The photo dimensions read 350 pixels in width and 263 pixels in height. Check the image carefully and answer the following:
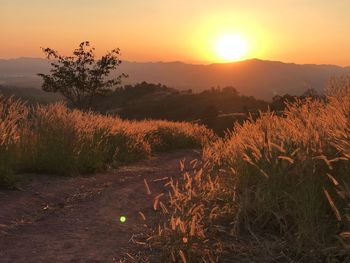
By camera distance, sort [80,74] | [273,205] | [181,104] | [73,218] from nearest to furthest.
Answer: [273,205] < [73,218] < [80,74] < [181,104]

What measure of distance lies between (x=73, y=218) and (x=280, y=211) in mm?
3284

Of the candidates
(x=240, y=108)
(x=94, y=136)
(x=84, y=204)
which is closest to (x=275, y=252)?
(x=84, y=204)

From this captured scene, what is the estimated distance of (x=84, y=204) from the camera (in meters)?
8.53

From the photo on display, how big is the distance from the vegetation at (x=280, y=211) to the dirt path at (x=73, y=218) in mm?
881

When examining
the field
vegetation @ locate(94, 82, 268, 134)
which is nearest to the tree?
vegetation @ locate(94, 82, 268, 134)

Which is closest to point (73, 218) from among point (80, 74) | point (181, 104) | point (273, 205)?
point (273, 205)

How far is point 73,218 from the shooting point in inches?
294

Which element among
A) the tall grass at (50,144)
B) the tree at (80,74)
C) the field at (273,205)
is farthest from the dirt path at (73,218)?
the tree at (80,74)

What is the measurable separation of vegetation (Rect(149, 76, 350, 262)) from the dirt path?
2.89 feet

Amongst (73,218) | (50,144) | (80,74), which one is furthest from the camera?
(80,74)

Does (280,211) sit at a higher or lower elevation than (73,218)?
higher

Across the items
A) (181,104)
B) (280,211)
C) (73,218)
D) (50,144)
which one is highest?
(280,211)

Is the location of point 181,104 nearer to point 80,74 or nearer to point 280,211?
point 80,74

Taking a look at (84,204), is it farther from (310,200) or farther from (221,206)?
(310,200)
